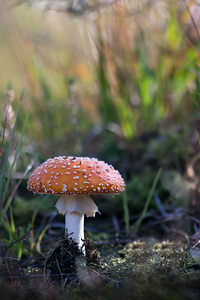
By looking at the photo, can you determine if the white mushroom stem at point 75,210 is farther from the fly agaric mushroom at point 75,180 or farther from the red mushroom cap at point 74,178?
the red mushroom cap at point 74,178

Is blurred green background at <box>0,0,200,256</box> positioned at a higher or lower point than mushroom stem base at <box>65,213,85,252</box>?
higher

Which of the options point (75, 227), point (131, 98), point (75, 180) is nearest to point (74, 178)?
point (75, 180)

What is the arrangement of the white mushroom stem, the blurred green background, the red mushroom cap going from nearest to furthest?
1. the red mushroom cap
2. the white mushroom stem
3. the blurred green background

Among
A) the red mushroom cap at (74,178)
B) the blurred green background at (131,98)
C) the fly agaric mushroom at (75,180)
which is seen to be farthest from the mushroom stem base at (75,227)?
the blurred green background at (131,98)

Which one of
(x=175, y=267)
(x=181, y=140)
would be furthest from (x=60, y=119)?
(x=175, y=267)

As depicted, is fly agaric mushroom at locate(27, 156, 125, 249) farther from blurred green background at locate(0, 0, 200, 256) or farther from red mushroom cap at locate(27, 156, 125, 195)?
blurred green background at locate(0, 0, 200, 256)

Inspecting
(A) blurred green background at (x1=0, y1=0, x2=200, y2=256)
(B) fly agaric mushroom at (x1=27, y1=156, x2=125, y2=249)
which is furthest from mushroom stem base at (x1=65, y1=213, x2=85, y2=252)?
(A) blurred green background at (x1=0, y1=0, x2=200, y2=256)

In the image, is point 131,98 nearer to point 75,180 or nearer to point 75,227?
point 75,227

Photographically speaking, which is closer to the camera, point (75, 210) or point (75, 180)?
point (75, 180)
